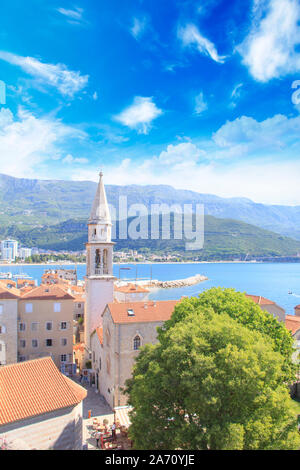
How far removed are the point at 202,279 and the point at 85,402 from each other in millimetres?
161921

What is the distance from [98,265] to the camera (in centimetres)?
3775

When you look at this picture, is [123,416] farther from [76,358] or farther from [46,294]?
[76,358]

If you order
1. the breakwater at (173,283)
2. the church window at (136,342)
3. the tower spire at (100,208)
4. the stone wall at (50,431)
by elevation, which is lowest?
the breakwater at (173,283)

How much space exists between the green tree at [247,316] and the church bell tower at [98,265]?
15268 mm

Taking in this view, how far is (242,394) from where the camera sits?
1472 centimetres

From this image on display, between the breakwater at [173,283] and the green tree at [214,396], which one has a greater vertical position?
the green tree at [214,396]

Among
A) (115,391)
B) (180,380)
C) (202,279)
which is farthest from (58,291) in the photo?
(202,279)

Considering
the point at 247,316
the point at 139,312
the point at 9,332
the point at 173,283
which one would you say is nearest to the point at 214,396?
the point at 247,316

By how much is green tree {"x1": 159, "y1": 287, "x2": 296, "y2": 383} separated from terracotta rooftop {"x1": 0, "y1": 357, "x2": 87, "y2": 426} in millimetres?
7492

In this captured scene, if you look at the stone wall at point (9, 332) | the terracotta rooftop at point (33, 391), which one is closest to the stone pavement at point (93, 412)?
the terracotta rooftop at point (33, 391)

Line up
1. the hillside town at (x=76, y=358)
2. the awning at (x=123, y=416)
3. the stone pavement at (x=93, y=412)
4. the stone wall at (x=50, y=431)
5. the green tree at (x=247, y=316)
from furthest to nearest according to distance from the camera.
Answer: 1. the awning at (x=123, y=416)
2. the green tree at (x=247, y=316)
3. the stone pavement at (x=93, y=412)
4. the hillside town at (x=76, y=358)
5. the stone wall at (x=50, y=431)

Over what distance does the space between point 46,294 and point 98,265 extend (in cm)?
620

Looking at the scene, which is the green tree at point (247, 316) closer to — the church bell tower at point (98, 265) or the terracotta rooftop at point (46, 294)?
the church bell tower at point (98, 265)

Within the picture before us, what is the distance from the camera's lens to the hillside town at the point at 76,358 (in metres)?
17.5
